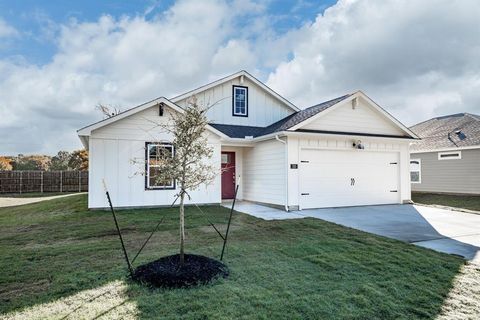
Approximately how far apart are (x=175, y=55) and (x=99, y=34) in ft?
10.5

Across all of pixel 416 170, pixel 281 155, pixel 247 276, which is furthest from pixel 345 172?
pixel 416 170

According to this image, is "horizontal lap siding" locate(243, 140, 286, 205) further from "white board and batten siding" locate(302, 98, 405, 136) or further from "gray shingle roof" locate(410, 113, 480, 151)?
"gray shingle roof" locate(410, 113, 480, 151)

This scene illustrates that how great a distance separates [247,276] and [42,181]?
22835 mm

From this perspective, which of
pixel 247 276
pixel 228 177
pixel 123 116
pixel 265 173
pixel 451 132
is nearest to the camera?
pixel 247 276

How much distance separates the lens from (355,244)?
585 cm

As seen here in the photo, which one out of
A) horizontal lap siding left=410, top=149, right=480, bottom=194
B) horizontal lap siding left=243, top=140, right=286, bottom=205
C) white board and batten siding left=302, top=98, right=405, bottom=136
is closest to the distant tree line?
horizontal lap siding left=243, top=140, right=286, bottom=205

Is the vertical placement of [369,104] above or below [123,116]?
above

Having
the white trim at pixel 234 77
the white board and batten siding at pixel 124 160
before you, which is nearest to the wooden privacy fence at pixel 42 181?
the white trim at pixel 234 77

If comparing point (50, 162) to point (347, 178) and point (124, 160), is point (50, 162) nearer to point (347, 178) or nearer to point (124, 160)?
point (124, 160)

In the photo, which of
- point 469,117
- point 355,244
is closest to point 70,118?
point 355,244

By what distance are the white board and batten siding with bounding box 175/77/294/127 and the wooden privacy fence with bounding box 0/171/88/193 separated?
1329 centimetres

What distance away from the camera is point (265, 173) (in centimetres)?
1220

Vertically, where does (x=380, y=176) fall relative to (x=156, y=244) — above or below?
above

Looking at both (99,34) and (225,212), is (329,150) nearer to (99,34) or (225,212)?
(225,212)
